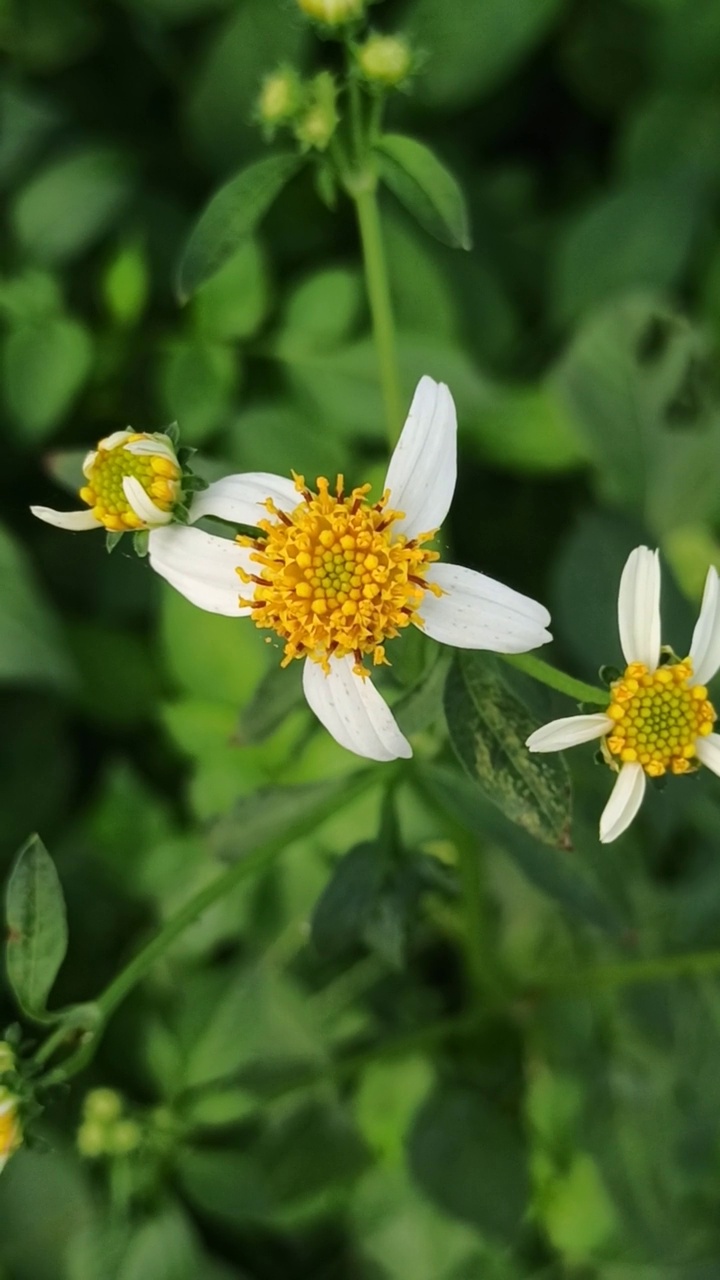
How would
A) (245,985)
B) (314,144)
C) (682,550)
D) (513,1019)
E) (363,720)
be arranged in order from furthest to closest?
(682,550), (513,1019), (245,985), (314,144), (363,720)

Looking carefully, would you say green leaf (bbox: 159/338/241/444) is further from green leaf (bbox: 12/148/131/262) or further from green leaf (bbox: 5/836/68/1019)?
green leaf (bbox: 5/836/68/1019)

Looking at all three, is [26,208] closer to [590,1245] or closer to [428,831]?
[428,831]

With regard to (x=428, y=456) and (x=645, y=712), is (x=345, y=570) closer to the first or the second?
(x=428, y=456)

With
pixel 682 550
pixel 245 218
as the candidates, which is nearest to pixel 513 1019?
pixel 682 550

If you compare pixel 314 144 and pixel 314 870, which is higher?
pixel 314 144

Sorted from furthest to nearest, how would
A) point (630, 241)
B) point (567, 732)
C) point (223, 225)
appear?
point (630, 241) < point (223, 225) < point (567, 732)

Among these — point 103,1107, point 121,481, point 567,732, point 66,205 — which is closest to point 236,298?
point 66,205

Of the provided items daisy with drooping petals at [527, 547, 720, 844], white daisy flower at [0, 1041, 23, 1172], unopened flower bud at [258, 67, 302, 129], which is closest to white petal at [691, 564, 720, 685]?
daisy with drooping petals at [527, 547, 720, 844]
